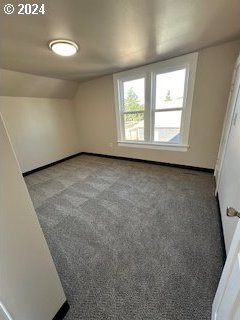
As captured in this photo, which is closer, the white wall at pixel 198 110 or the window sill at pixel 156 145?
the white wall at pixel 198 110

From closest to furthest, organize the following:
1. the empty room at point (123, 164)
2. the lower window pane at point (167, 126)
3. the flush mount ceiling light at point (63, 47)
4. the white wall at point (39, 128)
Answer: the empty room at point (123, 164)
the flush mount ceiling light at point (63, 47)
the lower window pane at point (167, 126)
the white wall at point (39, 128)

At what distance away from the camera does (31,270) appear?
0.84 meters

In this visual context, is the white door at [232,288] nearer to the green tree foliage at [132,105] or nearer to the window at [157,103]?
the window at [157,103]

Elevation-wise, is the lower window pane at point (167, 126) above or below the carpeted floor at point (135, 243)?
above

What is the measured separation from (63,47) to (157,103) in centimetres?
205

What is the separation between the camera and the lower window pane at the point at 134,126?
Result: 143 inches

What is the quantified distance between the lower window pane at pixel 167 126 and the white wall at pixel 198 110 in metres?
0.28

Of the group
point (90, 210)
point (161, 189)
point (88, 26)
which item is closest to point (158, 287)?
point (90, 210)

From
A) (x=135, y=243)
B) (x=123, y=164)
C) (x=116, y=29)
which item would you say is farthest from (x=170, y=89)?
(x=135, y=243)

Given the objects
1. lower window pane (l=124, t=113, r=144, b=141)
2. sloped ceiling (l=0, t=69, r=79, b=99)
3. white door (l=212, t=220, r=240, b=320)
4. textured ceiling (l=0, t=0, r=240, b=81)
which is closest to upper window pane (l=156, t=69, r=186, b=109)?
textured ceiling (l=0, t=0, r=240, b=81)

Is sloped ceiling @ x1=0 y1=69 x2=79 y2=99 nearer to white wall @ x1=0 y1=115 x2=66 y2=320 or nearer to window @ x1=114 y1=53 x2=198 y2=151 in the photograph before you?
window @ x1=114 y1=53 x2=198 y2=151

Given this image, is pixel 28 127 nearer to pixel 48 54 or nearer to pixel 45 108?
pixel 45 108

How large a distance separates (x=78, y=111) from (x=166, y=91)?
2722 mm

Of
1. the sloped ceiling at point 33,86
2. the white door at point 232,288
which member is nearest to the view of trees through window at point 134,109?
the sloped ceiling at point 33,86
